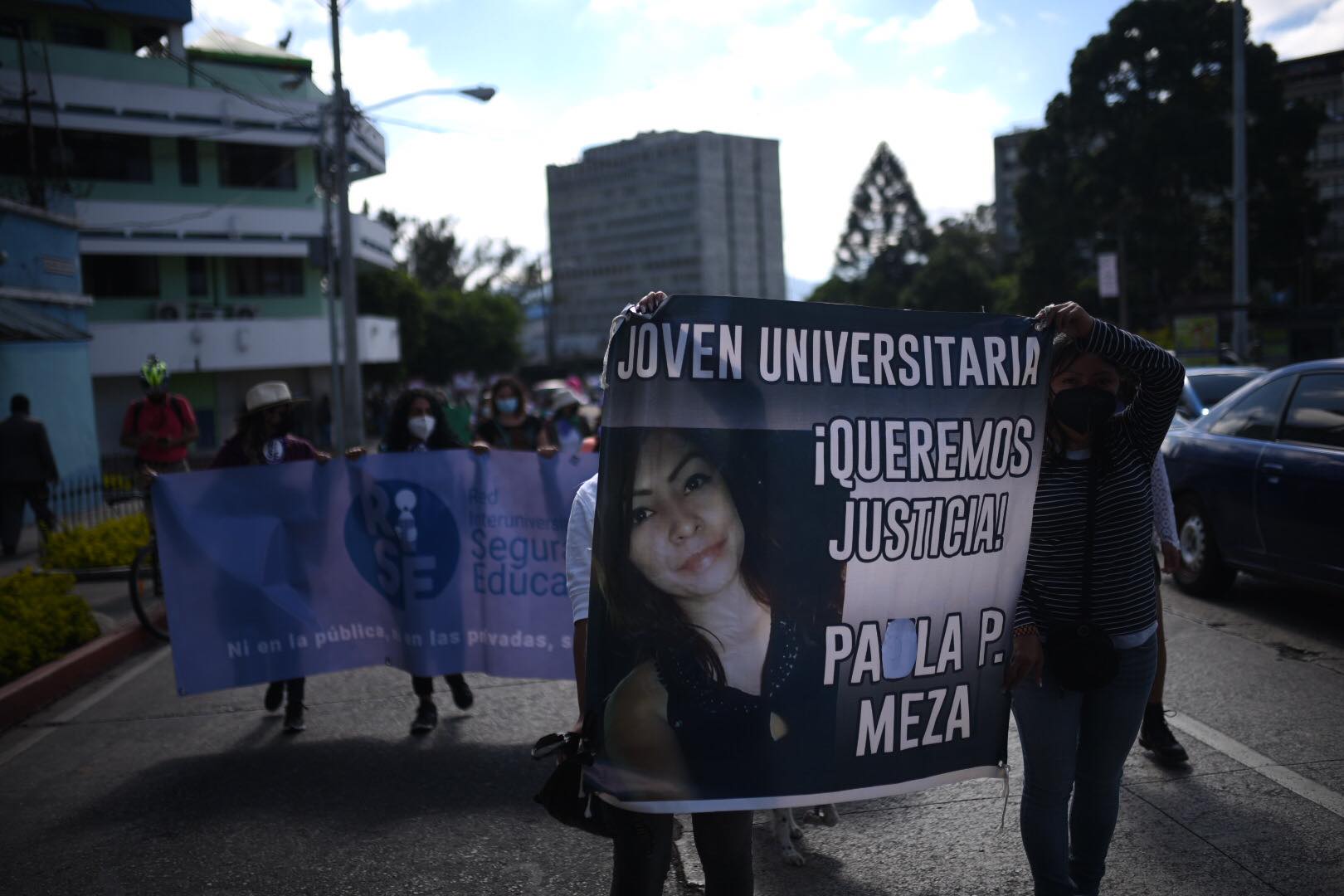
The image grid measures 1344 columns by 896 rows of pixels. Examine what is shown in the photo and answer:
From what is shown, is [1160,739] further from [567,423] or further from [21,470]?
[21,470]

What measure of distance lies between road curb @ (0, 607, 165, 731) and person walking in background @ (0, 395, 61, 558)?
526 cm

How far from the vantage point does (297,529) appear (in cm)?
611

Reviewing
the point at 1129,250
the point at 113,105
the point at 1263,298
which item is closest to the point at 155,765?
the point at 113,105

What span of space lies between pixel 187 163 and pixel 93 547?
103ft

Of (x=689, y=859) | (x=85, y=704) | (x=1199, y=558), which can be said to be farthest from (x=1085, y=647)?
(x=85, y=704)

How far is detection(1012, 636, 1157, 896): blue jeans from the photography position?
10.00 feet

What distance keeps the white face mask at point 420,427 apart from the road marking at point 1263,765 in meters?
4.07

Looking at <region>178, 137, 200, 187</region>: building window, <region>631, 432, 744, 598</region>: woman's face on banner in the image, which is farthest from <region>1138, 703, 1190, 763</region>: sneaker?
<region>178, 137, 200, 187</region>: building window

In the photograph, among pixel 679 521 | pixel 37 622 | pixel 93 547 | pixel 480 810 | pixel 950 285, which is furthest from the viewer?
pixel 950 285

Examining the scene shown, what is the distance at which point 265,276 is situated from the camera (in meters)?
41.9

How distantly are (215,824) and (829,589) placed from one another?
320 centimetres

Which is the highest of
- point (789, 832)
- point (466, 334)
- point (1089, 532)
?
point (466, 334)

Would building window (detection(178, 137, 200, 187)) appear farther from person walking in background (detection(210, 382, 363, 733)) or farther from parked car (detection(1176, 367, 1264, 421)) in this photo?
person walking in background (detection(210, 382, 363, 733))

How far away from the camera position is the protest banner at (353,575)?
237 inches
